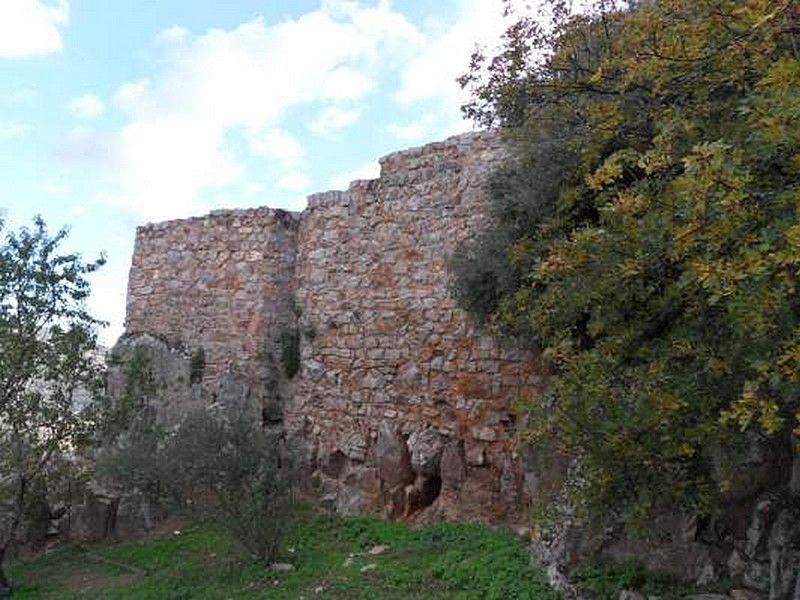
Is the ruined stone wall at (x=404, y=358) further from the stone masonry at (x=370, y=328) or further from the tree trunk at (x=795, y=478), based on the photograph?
the tree trunk at (x=795, y=478)

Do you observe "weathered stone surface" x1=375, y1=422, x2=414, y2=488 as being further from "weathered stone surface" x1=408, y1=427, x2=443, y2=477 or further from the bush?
the bush

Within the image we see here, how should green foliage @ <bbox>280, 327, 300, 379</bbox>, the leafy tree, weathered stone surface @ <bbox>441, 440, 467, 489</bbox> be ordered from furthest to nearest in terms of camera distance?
green foliage @ <bbox>280, 327, 300, 379</bbox>, weathered stone surface @ <bbox>441, 440, 467, 489</bbox>, the leafy tree

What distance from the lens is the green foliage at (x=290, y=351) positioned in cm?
1146

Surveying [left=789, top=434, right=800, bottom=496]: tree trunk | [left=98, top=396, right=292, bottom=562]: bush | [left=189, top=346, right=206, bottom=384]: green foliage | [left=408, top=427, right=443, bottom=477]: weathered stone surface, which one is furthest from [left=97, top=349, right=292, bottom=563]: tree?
[left=789, top=434, right=800, bottom=496]: tree trunk

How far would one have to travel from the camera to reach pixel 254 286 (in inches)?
464

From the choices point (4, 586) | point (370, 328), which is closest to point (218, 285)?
point (370, 328)

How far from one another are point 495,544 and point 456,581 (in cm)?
86

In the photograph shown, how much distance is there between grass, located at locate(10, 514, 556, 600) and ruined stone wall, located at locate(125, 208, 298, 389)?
2.95 m

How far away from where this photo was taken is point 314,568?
7828 mm

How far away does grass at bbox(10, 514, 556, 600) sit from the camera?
6.64 meters

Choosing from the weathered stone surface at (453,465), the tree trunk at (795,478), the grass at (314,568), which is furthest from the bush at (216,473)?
the tree trunk at (795,478)

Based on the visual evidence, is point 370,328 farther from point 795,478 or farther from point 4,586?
point 795,478

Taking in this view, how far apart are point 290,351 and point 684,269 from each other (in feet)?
26.2

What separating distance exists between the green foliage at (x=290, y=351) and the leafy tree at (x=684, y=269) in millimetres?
6240
